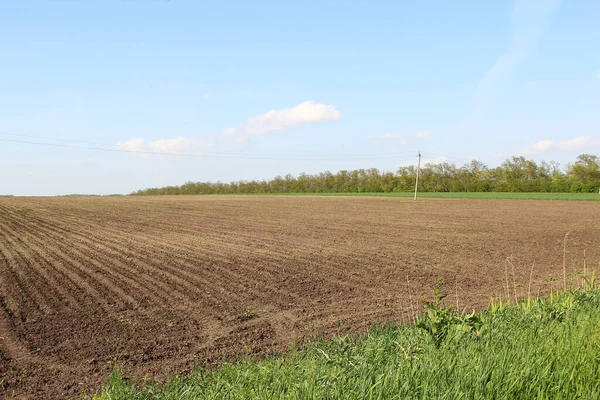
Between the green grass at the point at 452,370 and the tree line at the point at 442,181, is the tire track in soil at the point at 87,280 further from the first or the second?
the tree line at the point at 442,181

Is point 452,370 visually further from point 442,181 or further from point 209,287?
point 442,181

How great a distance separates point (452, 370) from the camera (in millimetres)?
3604

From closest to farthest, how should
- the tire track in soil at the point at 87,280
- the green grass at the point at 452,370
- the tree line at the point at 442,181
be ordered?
the green grass at the point at 452,370, the tire track in soil at the point at 87,280, the tree line at the point at 442,181

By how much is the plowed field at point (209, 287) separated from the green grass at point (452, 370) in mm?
1765

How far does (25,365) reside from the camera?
6266 millimetres

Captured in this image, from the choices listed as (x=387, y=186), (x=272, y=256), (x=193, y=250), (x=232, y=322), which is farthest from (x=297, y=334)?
(x=387, y=186)

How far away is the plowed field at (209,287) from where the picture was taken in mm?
6617

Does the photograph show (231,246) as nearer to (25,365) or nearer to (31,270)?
(31,270)

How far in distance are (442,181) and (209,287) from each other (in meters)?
83.2

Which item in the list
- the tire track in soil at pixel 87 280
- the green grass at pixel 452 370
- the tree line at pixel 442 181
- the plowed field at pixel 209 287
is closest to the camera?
the green grass at pixel 452 370

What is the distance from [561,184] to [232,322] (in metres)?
79.3

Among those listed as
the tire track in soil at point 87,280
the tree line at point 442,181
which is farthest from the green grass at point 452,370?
the tree line at point 442,181

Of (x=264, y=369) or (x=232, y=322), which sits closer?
(x=264, y=369)

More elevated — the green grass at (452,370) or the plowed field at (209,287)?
the green grass at (452,370)
